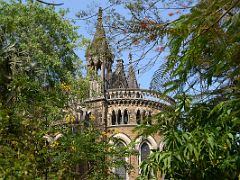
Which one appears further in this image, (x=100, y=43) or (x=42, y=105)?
(x=42, y=105)

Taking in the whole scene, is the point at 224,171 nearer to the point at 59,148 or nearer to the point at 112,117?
the point at 59,148

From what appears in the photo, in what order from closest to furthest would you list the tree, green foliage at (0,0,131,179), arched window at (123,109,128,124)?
the tree
green foliage at (0,0,131,179)
arched window at (123,109,128,124)

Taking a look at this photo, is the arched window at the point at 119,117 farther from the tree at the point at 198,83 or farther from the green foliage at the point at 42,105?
the tree at the point at 198,83

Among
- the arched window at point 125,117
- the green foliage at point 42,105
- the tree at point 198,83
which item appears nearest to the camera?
the tree at point 198,83

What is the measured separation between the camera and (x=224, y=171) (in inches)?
257

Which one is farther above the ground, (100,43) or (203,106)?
(100,43)

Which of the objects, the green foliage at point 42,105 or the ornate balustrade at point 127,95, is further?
the ornate balustrade at point 127,95

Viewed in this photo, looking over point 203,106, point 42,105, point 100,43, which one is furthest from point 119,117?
point 100,43

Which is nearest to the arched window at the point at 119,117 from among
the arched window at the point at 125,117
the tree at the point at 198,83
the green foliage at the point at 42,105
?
the arched window at the point at 125,117

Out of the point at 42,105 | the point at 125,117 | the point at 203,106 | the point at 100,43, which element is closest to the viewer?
the point at 100,43

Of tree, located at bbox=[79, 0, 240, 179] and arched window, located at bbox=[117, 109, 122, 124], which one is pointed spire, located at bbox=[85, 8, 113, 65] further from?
arched window, located at bbox=[117, 109, 122, 124]

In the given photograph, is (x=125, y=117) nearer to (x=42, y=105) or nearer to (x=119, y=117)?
(x=119, y=117)

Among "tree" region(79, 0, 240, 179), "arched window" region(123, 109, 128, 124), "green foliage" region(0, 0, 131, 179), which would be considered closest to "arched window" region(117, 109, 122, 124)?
"arched window" region(123, 109, 128, 124)

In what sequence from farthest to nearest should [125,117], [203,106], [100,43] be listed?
[125,117]
[203,106]
[100,43]
